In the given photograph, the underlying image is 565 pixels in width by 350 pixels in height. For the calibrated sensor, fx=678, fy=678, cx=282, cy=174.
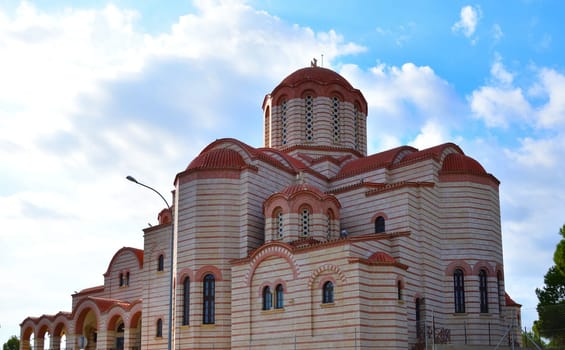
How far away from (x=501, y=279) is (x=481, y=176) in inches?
191

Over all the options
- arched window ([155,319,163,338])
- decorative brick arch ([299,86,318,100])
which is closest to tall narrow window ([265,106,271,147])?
decorative brick arch ([299,86,318,100])

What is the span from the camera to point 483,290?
30375 mm

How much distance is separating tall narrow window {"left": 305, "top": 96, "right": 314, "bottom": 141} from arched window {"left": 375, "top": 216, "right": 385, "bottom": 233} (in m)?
8.49

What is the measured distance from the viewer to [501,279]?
31359mm

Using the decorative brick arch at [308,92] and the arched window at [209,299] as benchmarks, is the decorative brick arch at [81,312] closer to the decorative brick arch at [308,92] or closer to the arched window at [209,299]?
the arched window at [209,299]

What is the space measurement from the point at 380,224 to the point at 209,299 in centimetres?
836

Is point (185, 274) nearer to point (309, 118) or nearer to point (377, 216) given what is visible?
point (377, 216)

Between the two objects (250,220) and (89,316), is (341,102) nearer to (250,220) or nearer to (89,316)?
(250,220)

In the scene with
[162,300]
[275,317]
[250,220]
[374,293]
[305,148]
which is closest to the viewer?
[374,293]

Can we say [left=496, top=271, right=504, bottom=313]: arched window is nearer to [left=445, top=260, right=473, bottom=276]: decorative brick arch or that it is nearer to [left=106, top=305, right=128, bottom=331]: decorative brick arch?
[left=445, top=260, right=473, bottom=276]: decorative brick arch

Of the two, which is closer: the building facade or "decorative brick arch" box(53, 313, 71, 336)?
the building facade

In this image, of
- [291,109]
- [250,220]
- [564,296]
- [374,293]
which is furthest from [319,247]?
[564,296]

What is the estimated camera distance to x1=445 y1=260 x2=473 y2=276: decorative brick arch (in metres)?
30.2

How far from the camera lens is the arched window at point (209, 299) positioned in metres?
30.1
